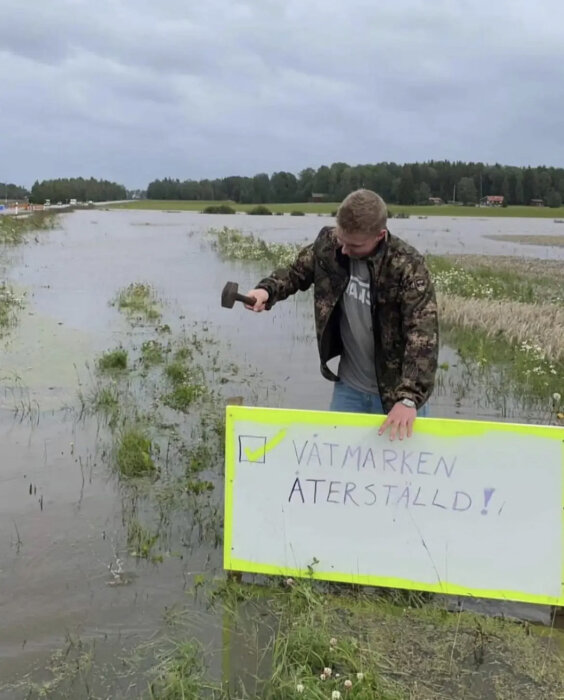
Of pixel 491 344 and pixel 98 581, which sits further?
pixel 491 344

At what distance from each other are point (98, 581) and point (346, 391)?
1.71 m

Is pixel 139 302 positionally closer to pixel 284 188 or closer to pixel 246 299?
pixel 246 299

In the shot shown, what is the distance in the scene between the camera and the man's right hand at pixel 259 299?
3.88m

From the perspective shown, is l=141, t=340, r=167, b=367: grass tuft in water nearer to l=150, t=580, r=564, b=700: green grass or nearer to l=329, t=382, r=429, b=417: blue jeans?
l=329, t=382, r=429, b=417: blue jeans

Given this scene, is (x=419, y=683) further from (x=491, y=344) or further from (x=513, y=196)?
(x=513, y=196)

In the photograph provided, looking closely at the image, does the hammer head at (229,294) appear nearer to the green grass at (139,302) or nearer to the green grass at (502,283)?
the green grass at (139,302)

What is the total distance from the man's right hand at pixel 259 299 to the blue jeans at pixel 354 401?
690 mm

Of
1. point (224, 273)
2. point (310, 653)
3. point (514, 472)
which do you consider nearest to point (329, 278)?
point (514, 472)

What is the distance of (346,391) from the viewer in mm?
4184

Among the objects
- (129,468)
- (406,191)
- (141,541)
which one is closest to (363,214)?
(141,541)

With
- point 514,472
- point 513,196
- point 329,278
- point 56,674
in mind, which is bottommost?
point 56,674

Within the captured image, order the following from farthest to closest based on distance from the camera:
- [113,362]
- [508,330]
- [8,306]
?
[8,306], [508,330], [113,362]

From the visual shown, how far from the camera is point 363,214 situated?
11.3 feet

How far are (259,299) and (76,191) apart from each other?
160411 mm
